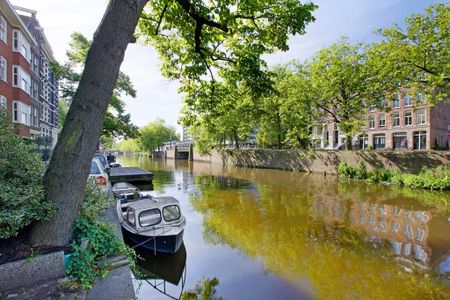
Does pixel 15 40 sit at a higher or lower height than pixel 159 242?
higher

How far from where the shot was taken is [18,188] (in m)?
3.22

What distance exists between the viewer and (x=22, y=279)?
308 centimetres

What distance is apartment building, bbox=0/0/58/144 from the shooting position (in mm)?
17469

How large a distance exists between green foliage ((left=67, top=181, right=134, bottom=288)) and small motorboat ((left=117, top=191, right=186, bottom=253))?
288 centimetres

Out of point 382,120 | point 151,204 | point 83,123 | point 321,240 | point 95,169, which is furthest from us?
point 382,120

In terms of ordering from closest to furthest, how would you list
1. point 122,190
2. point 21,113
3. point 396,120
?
1. point 122,190
2. point 21,113
3. point 396,120

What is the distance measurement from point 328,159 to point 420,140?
1566cm

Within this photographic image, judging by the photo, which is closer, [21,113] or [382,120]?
[21,113]

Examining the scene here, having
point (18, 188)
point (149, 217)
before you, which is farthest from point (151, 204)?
point (18, 188)

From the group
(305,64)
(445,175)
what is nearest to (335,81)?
(305,64)

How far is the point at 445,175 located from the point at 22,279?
766 inches

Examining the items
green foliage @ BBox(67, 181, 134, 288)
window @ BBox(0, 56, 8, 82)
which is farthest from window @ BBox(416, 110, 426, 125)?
window @ BBox(0, 56, 8, 82)

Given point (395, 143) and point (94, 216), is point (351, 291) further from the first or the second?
point (395, 143)

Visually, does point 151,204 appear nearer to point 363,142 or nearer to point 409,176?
point 409,176
